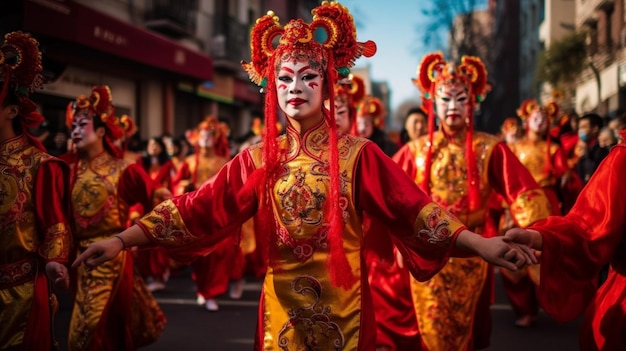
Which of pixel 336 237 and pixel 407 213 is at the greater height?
pixel 407 213

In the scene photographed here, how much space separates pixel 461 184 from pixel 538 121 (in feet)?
13.2

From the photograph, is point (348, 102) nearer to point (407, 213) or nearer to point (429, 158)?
point (429, 158)

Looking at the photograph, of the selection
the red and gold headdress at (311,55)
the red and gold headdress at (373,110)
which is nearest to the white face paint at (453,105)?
the red and gold headdress at (311,55)

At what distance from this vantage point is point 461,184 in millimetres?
4594

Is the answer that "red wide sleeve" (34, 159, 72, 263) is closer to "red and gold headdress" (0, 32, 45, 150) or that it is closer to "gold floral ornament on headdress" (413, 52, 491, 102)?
"red and gold headdress" (0, 32, 45, 150)

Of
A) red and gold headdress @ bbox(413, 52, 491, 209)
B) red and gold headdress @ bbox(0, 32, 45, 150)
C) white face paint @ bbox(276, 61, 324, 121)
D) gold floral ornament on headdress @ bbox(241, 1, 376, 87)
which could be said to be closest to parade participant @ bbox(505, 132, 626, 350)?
white face paint @ bbox(276, 61, 324, 121)

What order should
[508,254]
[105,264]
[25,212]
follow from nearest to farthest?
[508,254], [25,212], [105,264]

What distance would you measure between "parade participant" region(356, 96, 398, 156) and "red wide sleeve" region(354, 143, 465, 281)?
13.1 ft

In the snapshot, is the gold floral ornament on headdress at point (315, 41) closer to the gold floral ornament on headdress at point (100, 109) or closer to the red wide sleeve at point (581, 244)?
the red wide sleeve at point (581, 244)

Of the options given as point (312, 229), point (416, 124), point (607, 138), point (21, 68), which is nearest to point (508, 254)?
point (312, 229)

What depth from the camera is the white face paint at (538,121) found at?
322 inches

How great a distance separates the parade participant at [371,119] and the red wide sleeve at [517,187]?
8.22 feet

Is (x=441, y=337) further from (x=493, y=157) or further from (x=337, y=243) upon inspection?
(x=337, y=243)

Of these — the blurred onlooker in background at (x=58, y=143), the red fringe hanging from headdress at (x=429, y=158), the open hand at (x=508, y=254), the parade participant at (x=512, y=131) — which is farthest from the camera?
the parade participant at (x=512, y=131)
